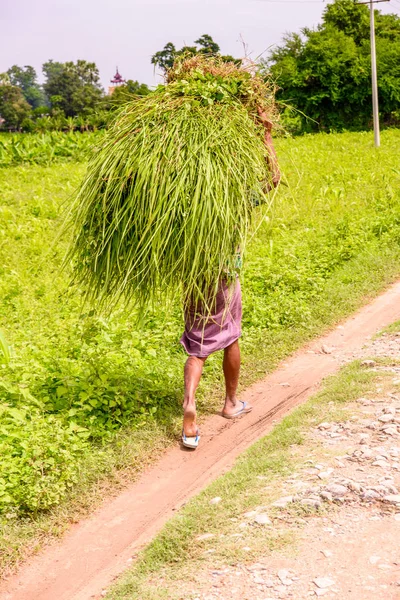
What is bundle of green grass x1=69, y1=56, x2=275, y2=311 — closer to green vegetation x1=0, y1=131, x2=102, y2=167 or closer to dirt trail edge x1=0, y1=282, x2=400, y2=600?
dirt trail edge x1=0, y1=282, x2=400, y2=600

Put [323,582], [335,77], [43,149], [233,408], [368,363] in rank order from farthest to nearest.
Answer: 1. [335,77]
2. [43,149]
3. [368,363]
4. [233,408]
5. [323,582]

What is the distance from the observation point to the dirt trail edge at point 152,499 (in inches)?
125

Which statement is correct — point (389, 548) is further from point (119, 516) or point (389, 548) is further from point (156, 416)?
point (156, 416)

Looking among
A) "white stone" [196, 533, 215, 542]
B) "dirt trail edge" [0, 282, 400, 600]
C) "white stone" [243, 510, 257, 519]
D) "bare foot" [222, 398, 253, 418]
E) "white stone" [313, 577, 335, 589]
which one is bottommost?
"dirt trail edge" [0, 282, 400, 600]

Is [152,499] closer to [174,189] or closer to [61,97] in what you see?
[174,189]

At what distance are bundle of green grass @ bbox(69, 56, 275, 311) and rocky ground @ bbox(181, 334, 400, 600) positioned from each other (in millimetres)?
1105

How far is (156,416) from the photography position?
450cm

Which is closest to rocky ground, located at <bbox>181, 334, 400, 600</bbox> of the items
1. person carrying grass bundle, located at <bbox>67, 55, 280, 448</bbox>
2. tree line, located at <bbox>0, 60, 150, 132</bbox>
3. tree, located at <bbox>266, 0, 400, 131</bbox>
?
person carrying grass bundle, located at <bbox>67, 55, 280, 448</bbox>

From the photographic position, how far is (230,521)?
3146 millimetres

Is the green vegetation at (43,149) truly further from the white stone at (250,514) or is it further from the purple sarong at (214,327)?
the white stone at (250,514)

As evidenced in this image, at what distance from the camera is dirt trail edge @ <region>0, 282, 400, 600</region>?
3180 mm

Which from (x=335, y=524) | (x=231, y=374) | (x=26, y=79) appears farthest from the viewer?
(x=26, y=79)

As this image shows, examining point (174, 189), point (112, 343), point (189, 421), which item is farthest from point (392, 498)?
point (112, 343)

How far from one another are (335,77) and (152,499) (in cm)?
2577
